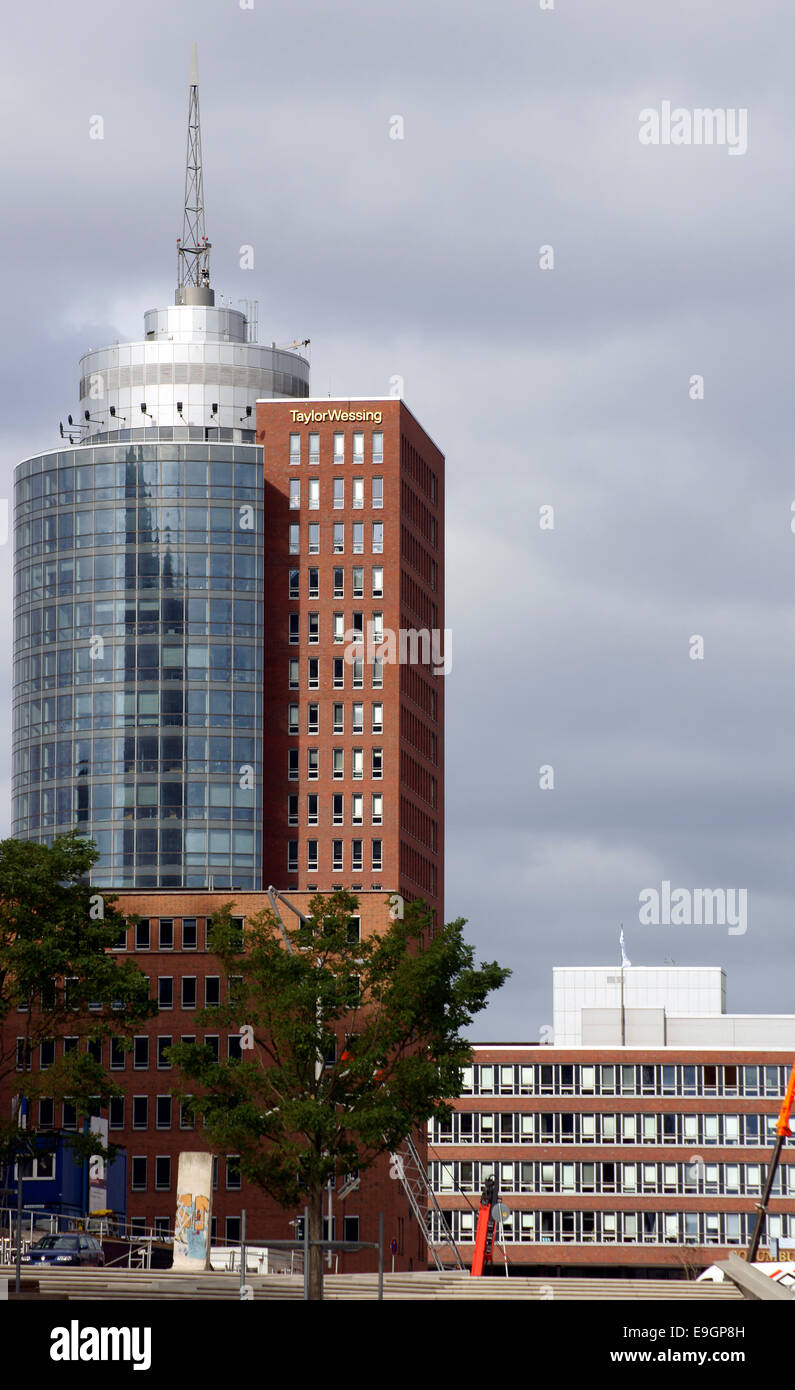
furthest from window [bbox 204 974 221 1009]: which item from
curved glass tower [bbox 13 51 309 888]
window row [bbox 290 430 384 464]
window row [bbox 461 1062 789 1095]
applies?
window row [bbox 290 430 384 464]

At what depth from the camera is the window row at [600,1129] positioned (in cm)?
17650

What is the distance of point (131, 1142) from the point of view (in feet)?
436

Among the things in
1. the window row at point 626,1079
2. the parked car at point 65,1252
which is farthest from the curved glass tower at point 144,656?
the parked car at point 65,1252

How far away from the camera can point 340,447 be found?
18188cm

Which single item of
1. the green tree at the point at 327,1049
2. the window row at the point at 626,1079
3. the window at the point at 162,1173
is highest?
the green tree at the point at 327,1049

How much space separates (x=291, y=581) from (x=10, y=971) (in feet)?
303

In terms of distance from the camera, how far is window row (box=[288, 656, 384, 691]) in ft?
584

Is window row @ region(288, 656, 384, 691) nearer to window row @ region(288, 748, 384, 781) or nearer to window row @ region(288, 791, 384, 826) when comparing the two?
window row @ region(288, 748, 384, 781)

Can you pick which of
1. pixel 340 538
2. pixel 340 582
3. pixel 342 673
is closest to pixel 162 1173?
pixel 342 673

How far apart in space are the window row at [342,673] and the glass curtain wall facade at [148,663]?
153 inches

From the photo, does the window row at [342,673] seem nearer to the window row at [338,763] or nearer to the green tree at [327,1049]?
the window row at [338,763]
